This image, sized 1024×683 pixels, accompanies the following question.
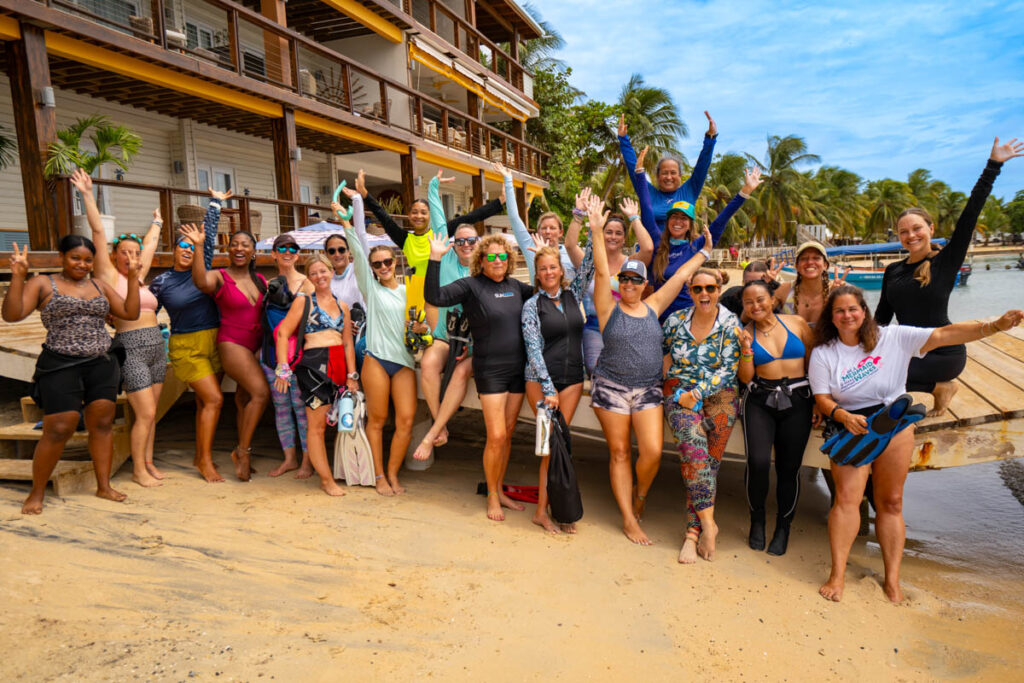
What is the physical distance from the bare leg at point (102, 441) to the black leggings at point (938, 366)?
5429 millimetres

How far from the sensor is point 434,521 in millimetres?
4566

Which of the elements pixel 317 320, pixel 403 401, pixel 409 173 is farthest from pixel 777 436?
pixel 409 173

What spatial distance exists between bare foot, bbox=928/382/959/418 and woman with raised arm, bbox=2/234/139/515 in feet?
18.5

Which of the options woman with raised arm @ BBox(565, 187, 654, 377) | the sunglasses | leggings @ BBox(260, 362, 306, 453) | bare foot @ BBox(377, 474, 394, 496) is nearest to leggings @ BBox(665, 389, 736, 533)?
the sunglasses

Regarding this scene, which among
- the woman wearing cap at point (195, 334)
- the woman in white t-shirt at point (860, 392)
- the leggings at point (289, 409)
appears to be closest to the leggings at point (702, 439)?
the woman in white t-shirt at point (860, 392)

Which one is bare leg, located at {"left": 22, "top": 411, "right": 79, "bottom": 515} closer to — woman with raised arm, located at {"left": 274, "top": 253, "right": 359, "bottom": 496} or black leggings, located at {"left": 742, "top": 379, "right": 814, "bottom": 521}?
woman with raised arm, located at {"left": 274, "top": 253, "right": 359, "bottom": 496}

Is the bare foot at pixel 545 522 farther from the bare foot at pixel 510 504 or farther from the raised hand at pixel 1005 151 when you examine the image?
the raised hand at pixel 1005 151

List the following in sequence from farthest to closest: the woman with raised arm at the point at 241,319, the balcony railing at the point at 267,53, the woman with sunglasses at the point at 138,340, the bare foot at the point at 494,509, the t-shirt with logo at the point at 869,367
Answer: the balcony railing at the point at 267,53 < the woman with raised arm at the point at 241,319 < the bare foot at the point at 494,509 < the woman with sunglasses at the point at 138,340 < the t-shirt with logo at the point at 869,367

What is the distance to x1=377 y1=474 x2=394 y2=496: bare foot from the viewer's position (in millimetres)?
5039

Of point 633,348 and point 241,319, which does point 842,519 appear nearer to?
point 633,348

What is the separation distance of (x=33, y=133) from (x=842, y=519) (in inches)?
385

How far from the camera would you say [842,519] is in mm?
3779

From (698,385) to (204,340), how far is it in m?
3.96

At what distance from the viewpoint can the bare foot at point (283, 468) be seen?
5.38 m
